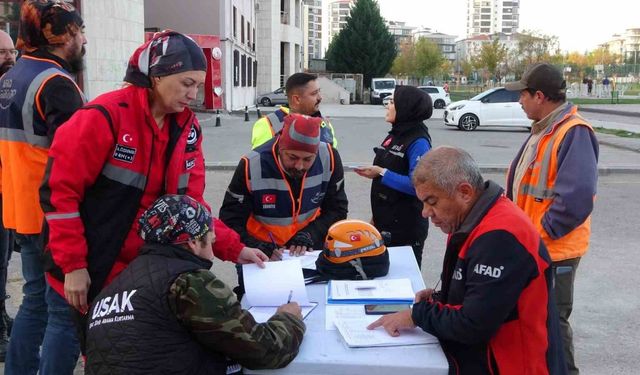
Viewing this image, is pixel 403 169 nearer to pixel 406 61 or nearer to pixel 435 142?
pixel 435 142

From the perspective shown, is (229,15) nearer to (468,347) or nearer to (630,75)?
(468,347)

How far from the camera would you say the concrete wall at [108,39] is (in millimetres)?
14492

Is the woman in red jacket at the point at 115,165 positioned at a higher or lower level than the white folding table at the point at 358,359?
higher

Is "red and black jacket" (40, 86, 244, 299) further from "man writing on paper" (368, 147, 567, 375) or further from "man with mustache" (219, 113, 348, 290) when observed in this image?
"man writing on paper" (368, 147, 567, 375)

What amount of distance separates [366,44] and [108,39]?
43629 mm

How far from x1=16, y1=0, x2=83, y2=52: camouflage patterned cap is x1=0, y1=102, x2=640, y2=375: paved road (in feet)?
6.89

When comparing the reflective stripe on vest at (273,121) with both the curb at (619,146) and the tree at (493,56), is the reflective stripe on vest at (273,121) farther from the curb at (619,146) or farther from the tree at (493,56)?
the tree at (493,56)

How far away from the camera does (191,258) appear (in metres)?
2.32

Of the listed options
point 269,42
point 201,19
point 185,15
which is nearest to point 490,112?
point 201,19

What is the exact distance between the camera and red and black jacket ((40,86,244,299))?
2.57 metres

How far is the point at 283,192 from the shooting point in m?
3.60

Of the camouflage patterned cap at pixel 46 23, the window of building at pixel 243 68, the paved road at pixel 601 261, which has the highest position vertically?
the window of building at pixel 243 68

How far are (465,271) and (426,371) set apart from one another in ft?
1.27

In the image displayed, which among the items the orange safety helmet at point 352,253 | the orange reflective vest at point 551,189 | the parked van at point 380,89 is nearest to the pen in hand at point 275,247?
the orange safety helmet at point 352,253
